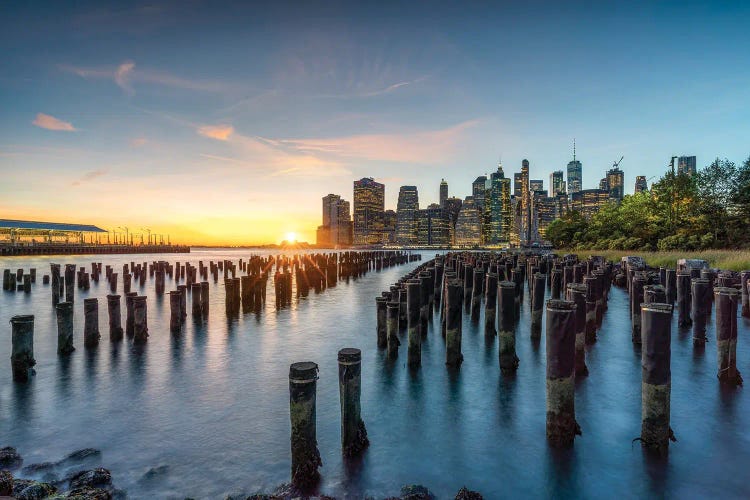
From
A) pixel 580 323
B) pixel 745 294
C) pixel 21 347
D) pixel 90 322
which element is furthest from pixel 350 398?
pixel 745 294

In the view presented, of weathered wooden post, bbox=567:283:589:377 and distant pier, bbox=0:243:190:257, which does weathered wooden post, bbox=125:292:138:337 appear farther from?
distant pier, bbox=0:243:190:257

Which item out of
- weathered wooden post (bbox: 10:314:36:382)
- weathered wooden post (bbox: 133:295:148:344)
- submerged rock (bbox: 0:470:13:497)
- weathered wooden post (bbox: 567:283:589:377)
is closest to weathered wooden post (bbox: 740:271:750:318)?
weathered wooden post (bbox: 567:283:589:377)

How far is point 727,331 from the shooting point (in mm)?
8445

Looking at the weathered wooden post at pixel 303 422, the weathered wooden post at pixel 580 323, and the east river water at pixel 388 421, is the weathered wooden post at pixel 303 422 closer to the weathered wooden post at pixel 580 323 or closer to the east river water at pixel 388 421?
the east river water at pixel 388 421

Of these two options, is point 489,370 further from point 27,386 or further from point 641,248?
point 641,248

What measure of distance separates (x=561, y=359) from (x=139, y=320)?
43.7 ft

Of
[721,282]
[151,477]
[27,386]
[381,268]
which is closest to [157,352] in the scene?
[27,386]

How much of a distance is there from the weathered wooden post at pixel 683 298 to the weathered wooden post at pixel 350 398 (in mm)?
12339

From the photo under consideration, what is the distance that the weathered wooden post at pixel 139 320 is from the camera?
1372 cm

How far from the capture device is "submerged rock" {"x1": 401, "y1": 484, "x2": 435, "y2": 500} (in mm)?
5332

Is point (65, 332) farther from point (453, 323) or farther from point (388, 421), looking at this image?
point (453, 323)

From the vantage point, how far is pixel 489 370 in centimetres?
1068

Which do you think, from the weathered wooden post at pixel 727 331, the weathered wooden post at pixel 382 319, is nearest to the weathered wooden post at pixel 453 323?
the weathered wooden post at pixel 382 319

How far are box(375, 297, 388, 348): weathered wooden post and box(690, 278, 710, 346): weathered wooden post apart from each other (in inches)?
337
